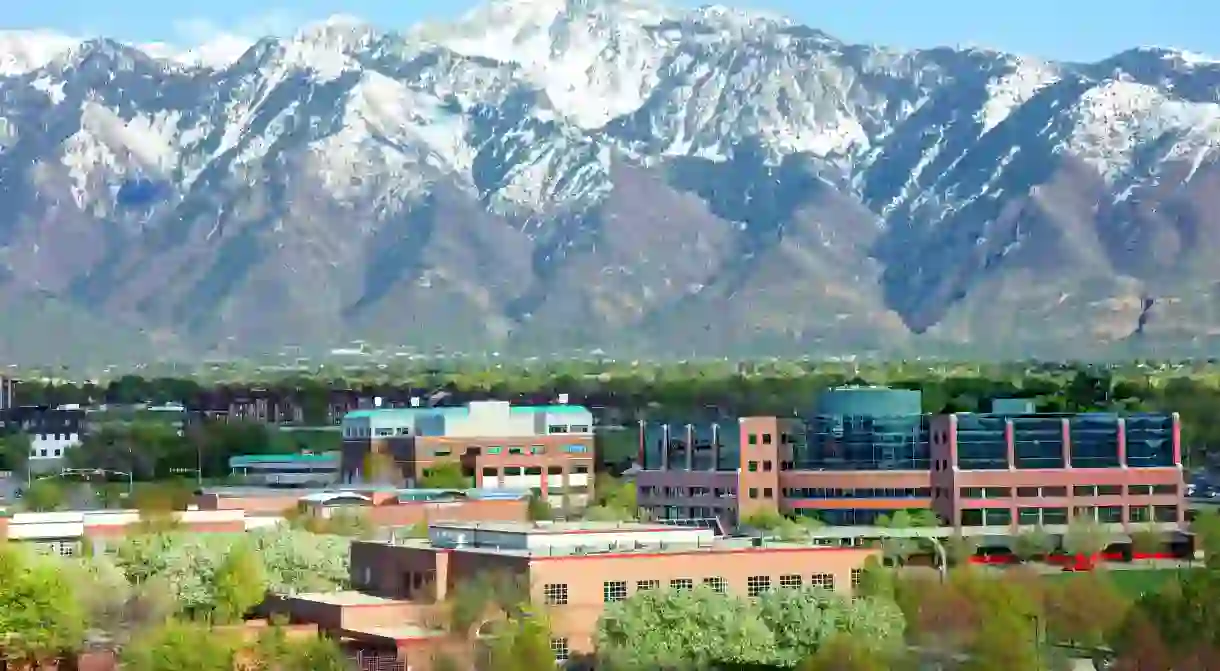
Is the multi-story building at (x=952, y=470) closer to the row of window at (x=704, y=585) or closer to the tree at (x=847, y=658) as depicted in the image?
the row of window at (x=704, y=585)

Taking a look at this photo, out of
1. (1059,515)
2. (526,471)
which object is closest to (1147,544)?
(1059,515)

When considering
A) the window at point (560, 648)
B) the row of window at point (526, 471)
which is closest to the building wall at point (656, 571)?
the window at point (560, 648)

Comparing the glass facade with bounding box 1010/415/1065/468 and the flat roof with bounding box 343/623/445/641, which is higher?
the glass facade with bounding box 1010/415/1065/468

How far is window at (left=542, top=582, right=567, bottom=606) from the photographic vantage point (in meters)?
60.8

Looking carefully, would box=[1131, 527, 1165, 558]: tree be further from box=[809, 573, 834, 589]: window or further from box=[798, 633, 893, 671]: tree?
box=[798, 633, 893, 671]: tree

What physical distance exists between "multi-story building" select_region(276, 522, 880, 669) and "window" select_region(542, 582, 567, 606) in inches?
0.8

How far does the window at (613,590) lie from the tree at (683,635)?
12.9 feet

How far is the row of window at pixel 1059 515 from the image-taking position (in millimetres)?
101938

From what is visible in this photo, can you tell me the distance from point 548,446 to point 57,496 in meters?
24.7

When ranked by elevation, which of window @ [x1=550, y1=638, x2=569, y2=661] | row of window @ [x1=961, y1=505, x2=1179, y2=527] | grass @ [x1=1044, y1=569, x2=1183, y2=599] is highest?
row of window @ [x1=961, y1=505, x2=1179, y2=527]

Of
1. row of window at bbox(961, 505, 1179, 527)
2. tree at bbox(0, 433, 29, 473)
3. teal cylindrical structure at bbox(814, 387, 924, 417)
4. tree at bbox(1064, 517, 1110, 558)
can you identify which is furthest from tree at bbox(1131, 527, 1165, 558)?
tree at bbox(0, 433, 29, 473)

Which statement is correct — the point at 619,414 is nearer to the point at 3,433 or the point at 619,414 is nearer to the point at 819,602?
the point at 3,433

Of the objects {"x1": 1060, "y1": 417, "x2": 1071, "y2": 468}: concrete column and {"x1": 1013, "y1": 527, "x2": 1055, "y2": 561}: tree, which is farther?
{"x1": 1060, "y1": 417, "x2": 1071, "y2": 468}: concrete column

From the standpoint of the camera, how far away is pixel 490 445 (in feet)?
423
